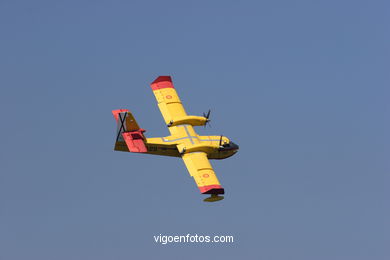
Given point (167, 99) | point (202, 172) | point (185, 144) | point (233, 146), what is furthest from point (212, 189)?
point (167, 99)

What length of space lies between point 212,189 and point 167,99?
55.3 feet

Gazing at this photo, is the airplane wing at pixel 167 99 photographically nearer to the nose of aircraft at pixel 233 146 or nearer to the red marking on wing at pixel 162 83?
the red marking on wing at pixel 162 83

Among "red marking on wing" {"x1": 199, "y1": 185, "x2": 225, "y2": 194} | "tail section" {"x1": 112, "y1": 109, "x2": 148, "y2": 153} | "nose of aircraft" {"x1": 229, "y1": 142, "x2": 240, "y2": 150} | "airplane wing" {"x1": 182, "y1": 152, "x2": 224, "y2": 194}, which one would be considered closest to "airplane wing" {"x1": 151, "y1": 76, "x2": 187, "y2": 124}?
"tail section" {"x1": 112, "y1": 109, "x2": 148, "y2": 153}

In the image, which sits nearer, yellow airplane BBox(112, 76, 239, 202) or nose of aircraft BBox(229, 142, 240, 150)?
yellow airplane BBox(112, 76, 239, 202)

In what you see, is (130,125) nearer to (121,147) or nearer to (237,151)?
(121,147)

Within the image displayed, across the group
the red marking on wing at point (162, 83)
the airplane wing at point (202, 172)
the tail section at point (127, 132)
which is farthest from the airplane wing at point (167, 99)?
the airplane wing at point (202, 172)

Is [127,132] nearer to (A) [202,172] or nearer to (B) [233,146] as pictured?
(A) [202,172]

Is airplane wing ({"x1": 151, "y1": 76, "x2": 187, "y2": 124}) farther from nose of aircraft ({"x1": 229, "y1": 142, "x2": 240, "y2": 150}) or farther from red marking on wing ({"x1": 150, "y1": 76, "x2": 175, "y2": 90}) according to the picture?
nose of aircraft ({"x1": 229, "y1": 142, "x2": 240, "y2": 150})

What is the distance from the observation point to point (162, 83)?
129500 millimetres

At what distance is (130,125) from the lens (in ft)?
391

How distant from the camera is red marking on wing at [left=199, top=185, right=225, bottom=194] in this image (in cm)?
11431

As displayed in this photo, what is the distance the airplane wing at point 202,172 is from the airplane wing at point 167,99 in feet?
23.2

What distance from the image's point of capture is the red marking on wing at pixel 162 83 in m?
129

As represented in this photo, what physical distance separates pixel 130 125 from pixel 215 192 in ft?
41.0
